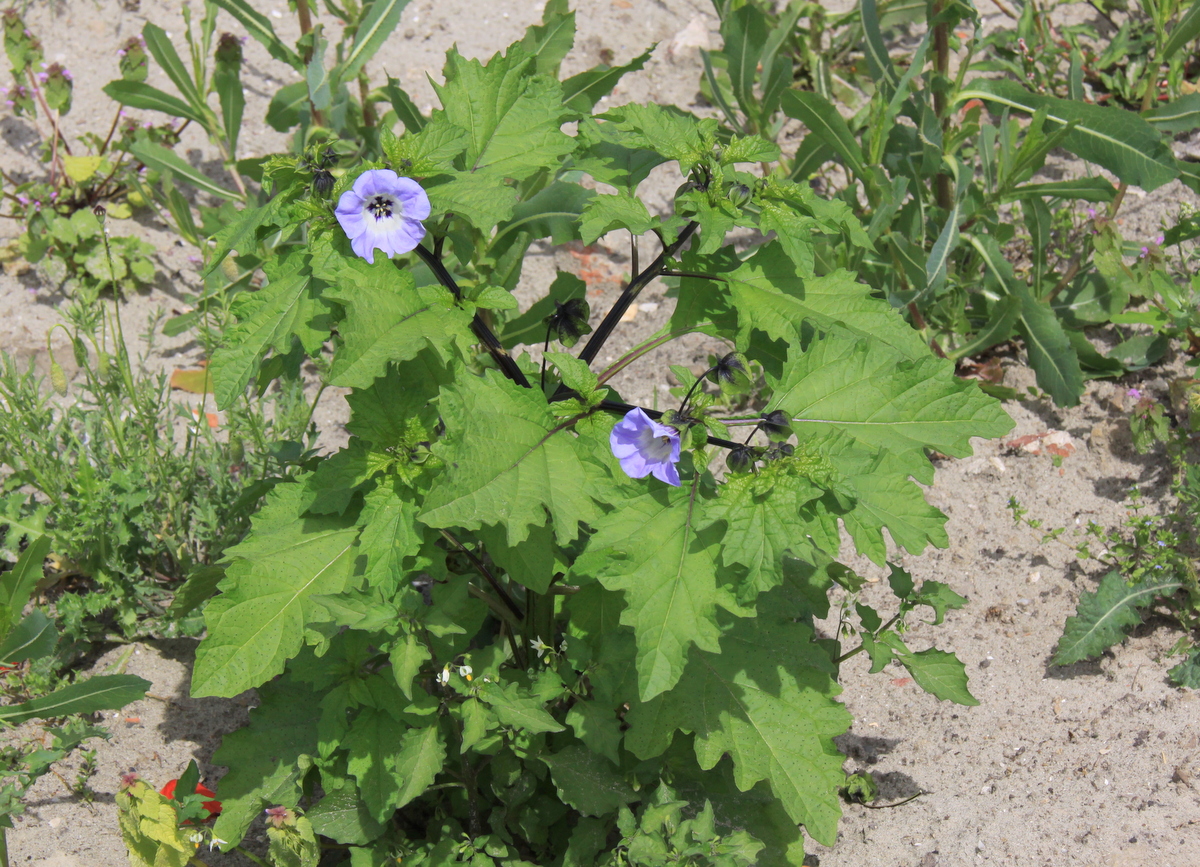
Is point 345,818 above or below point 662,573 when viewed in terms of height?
below

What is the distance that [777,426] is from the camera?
214 cm

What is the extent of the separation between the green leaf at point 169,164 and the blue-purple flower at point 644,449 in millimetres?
3115

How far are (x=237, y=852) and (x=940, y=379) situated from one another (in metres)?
2.30

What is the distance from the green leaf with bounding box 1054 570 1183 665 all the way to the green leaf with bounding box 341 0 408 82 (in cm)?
334

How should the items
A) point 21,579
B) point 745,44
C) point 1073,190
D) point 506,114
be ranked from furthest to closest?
point 745,44 → point 1073,190 → point 21,579 → point 506,114

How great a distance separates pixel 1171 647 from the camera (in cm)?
342

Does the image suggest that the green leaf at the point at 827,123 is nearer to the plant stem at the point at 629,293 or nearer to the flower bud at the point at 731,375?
the plant stem at the point at 629,293

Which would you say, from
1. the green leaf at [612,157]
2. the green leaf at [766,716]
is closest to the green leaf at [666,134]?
A: the green leaf at [612,157]

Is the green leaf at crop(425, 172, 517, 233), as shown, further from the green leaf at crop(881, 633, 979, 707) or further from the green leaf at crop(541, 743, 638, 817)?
the green leaf at crop(881, 633, 979, 707)

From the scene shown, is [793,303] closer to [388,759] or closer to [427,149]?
[427,149]

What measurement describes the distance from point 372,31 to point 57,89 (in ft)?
4.88

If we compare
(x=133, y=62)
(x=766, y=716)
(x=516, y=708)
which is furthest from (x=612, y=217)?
(x=133, y=62)

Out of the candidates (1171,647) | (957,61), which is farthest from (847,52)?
(1171,647)

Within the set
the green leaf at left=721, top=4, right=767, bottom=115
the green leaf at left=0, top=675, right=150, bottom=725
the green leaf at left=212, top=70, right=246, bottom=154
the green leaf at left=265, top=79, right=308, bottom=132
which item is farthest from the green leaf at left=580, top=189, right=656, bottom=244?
the green leaf at left=212, top=70, right=246, bottom=154
